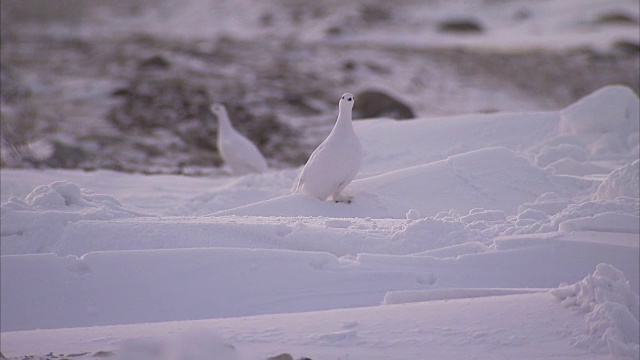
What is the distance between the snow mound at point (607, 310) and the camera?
4.38 metres

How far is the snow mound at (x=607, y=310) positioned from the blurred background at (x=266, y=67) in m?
7.85

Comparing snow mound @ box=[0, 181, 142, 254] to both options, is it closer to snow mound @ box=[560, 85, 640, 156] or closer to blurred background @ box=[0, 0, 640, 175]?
blurred background @ box=[0, 0, 640, 175]

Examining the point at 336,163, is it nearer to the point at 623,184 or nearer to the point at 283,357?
the point at 623,184

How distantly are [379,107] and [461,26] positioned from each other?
14.2 metres

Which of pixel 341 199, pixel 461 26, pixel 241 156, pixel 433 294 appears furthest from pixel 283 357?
pixel 461 26

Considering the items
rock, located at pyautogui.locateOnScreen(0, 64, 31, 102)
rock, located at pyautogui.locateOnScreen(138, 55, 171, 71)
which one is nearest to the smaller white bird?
rock, located at pyautogui.locateOnScreen(0, 64, 31, 102)

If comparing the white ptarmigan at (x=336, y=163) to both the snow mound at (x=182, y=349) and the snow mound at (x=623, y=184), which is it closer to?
the snow mound at (x=623, y=184)

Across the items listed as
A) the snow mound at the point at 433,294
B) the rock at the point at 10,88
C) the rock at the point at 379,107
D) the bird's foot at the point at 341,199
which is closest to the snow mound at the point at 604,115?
the bird's foot at the point at 341,199

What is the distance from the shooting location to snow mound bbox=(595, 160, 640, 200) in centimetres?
696

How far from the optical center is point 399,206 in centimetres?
741

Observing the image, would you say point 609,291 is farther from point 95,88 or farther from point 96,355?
point 95,88

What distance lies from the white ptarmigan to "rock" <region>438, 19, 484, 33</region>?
75.2ft

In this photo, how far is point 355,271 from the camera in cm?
556

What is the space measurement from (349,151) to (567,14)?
2441 centimetres
